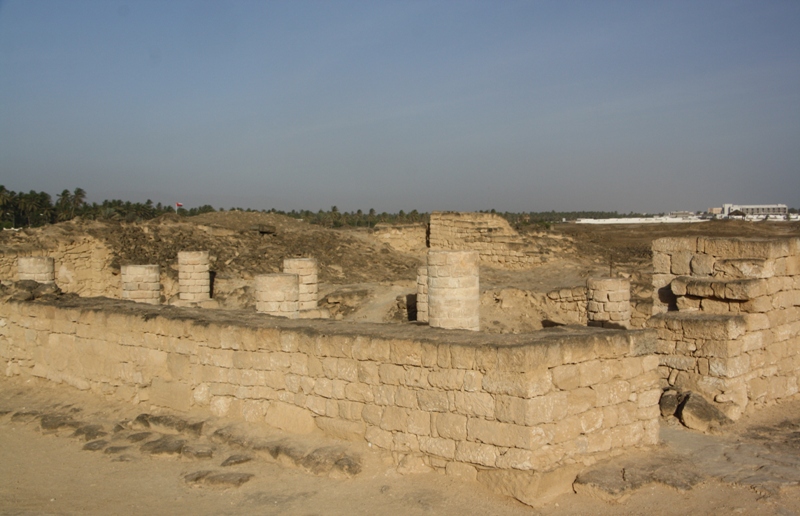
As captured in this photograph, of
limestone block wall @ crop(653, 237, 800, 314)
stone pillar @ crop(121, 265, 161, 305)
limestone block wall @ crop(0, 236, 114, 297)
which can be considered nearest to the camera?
limestone block wall @ crop(653, 237, 800, 314)

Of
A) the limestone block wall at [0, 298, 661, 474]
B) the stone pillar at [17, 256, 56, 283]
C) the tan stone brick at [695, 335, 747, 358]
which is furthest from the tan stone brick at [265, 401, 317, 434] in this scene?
the stone pillar at [17, 256, 56, 283]

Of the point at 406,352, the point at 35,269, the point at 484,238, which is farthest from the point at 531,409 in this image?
the point at 484,238

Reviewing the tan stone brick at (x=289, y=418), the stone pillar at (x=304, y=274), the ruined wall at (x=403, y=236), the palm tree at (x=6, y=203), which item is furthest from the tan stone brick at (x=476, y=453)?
the palm tree at (x=6, y=203)

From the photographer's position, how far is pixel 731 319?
8297mm

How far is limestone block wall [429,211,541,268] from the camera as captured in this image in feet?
79.2

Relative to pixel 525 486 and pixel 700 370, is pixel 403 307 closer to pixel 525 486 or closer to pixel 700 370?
pixel 700 370

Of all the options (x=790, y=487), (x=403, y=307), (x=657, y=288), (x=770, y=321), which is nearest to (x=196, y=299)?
(x=403, y=307)

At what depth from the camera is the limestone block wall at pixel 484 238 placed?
79.2 ft

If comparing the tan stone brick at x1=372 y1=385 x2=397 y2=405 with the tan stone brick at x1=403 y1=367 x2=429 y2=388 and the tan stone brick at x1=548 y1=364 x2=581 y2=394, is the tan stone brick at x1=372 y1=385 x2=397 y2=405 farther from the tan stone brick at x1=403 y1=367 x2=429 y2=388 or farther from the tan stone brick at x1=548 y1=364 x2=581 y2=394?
the tan stone brick at x1=548 y1=364 x2=581 y2=394

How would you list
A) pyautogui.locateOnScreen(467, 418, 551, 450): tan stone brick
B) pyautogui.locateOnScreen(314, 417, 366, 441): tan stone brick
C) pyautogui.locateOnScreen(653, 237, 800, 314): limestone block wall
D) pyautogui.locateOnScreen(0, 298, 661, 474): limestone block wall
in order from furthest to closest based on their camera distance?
pyautogui.locateOnScreen(653, 237, 800, 314): limestone block wall
pyautogui.locateOnScreen(314, 417, 366, 441): tan stone brick
pyautogui.locateOnScreen(0, 298, 661, 474): limestone block wall
pyautogui.locateOnScreen(467, 418, 551, 450): tan stone brick

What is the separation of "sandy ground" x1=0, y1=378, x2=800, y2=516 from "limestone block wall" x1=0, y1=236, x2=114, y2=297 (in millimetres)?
14192

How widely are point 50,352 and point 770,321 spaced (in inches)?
397

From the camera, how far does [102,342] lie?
8.90m

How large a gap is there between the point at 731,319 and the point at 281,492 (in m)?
5.84
